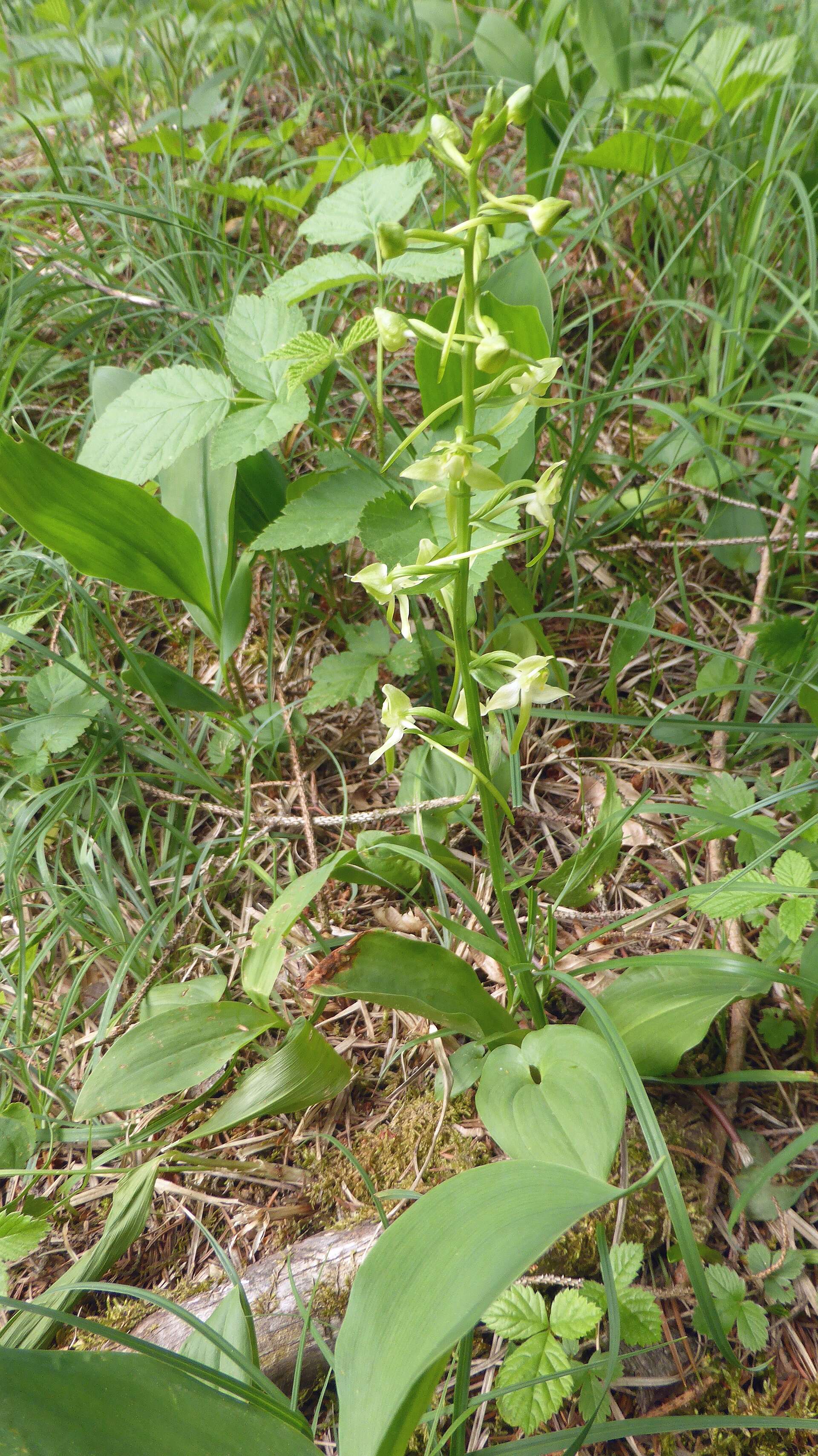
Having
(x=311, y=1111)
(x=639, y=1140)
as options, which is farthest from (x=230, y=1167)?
(x=639, y=1140)

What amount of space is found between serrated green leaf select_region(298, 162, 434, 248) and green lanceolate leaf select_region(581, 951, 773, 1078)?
1517mm

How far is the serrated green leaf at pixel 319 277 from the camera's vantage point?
1.66 metres

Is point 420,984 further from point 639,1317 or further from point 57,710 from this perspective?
point 57,710

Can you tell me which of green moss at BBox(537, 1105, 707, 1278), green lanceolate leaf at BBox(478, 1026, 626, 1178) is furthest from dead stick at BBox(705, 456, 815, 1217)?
green lanceolate leaf at BBox(478, 1026, 626, 1178)

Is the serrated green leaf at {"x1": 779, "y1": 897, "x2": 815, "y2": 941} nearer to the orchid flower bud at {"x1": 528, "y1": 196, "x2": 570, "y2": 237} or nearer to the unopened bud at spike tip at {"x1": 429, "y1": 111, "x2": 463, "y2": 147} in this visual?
the orchid flower bud at {"x1": 528, "y1": 196, "x2": 570, "y2": 237}

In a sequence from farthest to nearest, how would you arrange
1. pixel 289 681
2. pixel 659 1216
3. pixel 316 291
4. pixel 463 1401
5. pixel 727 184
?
pixel 727 184 < pixel 289 681 < pixel 316 291 < pixel 659 1216 < pixel 463 1401

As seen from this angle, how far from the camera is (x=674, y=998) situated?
4.04 feet

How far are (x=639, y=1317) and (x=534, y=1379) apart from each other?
18 cm

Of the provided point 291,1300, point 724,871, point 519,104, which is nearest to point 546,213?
point 519,104

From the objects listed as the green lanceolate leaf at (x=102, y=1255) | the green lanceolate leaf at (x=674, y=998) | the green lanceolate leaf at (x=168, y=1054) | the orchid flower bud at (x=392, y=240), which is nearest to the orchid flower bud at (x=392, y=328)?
the orchid flower bud at (x=392, y=240)

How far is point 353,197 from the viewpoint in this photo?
176cm

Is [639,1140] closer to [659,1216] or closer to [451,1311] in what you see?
[659,1216]

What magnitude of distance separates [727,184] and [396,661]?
1675mm

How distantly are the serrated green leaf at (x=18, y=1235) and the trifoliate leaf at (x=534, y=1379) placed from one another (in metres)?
0.70
